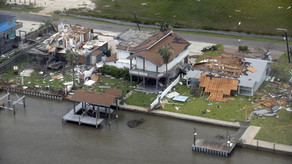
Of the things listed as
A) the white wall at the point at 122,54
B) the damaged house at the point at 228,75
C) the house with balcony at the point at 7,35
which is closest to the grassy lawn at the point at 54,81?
the white wall at the point at 122,54

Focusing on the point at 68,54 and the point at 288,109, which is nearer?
the point at 288,109

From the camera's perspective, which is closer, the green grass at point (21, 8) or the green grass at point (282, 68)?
the green grass at point (282, 68)

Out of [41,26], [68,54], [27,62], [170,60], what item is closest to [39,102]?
[68,54]

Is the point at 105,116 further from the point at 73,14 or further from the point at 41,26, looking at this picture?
the point at 73,14

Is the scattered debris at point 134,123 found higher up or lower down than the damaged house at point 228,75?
lower down

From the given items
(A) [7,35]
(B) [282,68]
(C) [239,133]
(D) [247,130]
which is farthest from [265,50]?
(A) [7,35]

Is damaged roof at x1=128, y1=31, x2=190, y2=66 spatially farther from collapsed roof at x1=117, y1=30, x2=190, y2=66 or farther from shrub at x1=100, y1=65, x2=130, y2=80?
shrub at x1=100, y1=65, x2=130, y2=80

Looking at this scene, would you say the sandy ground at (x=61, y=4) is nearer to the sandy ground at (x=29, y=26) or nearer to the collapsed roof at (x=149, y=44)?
the sandy ground at (x=29, y=26)

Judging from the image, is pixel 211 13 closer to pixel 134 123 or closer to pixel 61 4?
pixel 61 4
